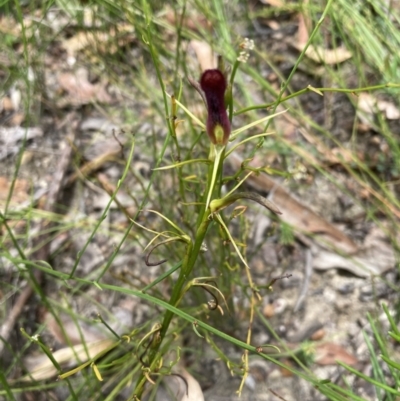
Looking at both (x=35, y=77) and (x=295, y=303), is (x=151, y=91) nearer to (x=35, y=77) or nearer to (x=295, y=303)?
(x=35, y=77)

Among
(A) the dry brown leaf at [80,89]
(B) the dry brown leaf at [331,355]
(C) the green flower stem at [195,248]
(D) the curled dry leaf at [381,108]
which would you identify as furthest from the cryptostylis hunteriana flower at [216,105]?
(A) the dry brown leaf at [80,89]

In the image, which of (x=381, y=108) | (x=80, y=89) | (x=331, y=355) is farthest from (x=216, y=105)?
(x=80, y=89)

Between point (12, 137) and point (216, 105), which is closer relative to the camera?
point (216, 105)

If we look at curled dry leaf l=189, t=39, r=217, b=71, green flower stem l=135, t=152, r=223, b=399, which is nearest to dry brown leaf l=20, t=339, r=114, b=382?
green flower stem l=135, t=152, r=223, b=399

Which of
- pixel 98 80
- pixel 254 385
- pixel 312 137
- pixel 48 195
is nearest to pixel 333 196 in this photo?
pixel 312 137

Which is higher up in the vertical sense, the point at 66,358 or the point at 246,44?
the point at 246,44

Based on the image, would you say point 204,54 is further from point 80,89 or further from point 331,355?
point 331,355
